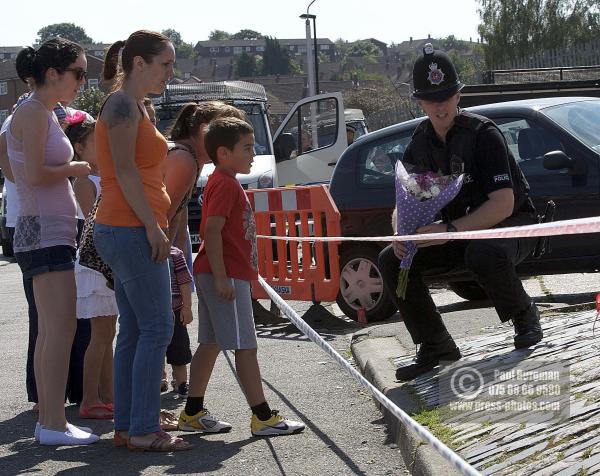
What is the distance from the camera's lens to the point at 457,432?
5.07 metres

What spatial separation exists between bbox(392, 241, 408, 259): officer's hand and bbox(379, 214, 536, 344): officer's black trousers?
0.30 ft

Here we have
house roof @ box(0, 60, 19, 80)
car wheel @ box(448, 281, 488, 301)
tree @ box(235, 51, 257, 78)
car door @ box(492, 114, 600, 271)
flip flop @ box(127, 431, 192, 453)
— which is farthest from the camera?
tree @ box(235, 51, 257, 78)

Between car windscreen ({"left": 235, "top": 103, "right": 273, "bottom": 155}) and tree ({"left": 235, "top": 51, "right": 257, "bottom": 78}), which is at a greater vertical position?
tree ({"left": 235, "top": 51, "right": 257, "bottom": 78})

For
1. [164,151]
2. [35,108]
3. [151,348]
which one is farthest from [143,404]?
[35,108]

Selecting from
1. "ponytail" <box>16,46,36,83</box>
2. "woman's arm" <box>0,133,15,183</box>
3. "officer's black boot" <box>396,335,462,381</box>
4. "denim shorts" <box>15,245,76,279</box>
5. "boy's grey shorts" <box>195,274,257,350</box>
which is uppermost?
"ponytail" <box>16,46,36,83</box>

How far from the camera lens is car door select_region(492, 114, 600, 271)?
917 cm

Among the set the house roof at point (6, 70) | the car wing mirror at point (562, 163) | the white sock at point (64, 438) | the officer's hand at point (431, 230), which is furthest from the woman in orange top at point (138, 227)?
the house roof at point (6, 70)

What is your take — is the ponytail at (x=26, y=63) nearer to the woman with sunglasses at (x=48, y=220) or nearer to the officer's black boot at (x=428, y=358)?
the woman with sunglasses at (x=48, y=220)

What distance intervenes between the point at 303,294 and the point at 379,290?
2.50ft

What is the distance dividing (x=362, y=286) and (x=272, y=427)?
13.9 ft

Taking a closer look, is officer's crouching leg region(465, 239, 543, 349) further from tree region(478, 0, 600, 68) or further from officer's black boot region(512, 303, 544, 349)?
tree region(478, 0, 600, 68)

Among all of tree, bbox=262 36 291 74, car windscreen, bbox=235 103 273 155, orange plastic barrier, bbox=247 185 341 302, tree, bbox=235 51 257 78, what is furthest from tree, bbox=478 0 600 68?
tree, bbox=262 36 291 74

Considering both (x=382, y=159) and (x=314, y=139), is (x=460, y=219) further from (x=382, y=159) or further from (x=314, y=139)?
(x=314, y=139)

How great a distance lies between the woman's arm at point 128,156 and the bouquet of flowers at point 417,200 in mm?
1524
